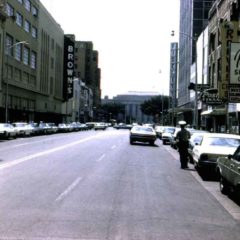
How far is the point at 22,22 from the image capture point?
250 ft

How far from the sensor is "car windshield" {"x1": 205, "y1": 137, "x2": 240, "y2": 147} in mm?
17812

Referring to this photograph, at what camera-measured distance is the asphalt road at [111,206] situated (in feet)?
26.8

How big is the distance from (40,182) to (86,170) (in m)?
3.81

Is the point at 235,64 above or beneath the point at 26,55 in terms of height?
beneath

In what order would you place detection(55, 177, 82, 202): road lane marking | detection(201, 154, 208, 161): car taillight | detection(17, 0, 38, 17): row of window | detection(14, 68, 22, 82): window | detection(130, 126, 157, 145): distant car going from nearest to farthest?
detection(55, 177, 82, 202): road lane marking < detection(201, 154, 208, 161): car taillight < detection(130, 126, 157, 145): distant car < detection(14, 68, 22, 82): window < detection(17, 0, 38, 17): row of window

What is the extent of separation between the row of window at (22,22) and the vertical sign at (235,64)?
4972 cm

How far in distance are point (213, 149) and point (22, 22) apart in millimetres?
63153

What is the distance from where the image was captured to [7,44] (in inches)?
2729

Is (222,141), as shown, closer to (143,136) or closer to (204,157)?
(204,157)

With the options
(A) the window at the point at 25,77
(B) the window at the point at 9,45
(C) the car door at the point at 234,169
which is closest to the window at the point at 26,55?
(A) the window at the point at 25,77

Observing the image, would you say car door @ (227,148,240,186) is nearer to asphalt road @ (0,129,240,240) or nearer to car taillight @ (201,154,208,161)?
asphalt road @ (0,129,240,240)

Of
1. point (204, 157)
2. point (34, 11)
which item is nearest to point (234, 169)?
point (204, 157)

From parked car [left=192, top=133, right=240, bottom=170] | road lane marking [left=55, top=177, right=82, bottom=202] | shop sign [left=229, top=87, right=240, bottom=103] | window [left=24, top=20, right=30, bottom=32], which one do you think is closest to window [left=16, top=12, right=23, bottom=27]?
window [left=24, top=20, right=30, bottom=32]

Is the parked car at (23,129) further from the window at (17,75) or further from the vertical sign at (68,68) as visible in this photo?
the vertical sign at (68,68)
